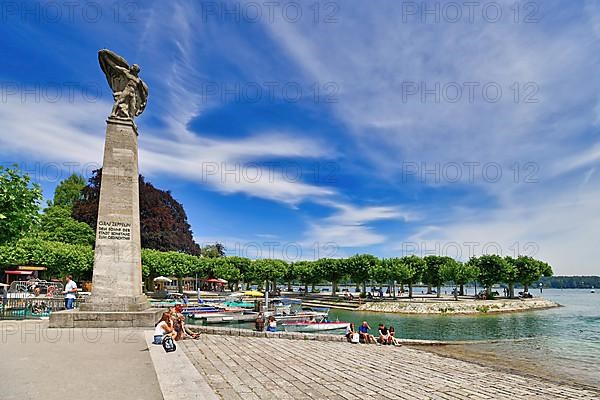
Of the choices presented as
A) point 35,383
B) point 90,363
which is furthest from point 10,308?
point 35,383

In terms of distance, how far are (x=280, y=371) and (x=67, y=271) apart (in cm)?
4449

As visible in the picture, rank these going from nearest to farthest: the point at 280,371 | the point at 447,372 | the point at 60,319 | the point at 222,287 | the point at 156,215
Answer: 1. the point at 280,371
2. the point at 447,372
3. the point at 60,319
4. the point at 156,215
5. the point at 222,287

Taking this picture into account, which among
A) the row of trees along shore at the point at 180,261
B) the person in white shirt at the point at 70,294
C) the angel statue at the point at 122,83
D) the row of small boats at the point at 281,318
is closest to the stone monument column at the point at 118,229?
the angel statue at the point at 122,83

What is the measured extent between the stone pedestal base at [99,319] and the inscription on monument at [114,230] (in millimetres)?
2981

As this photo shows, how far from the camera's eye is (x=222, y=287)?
80.1 metres

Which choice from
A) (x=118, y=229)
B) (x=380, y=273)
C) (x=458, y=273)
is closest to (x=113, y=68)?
(x=118, y=229)

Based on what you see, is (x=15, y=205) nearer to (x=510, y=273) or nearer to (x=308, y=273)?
(x=308, y=273)

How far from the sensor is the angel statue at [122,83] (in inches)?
697

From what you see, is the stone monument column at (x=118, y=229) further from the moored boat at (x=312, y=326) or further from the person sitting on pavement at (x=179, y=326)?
the moored boat at (x=312, y=326)

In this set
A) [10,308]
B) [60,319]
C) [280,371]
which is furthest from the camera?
[10,308]

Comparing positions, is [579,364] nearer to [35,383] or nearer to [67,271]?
[35,383]

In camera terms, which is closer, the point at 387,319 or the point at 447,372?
the point at 447,372

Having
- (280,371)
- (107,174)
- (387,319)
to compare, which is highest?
(107,174)

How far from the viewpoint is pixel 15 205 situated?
18406mm
